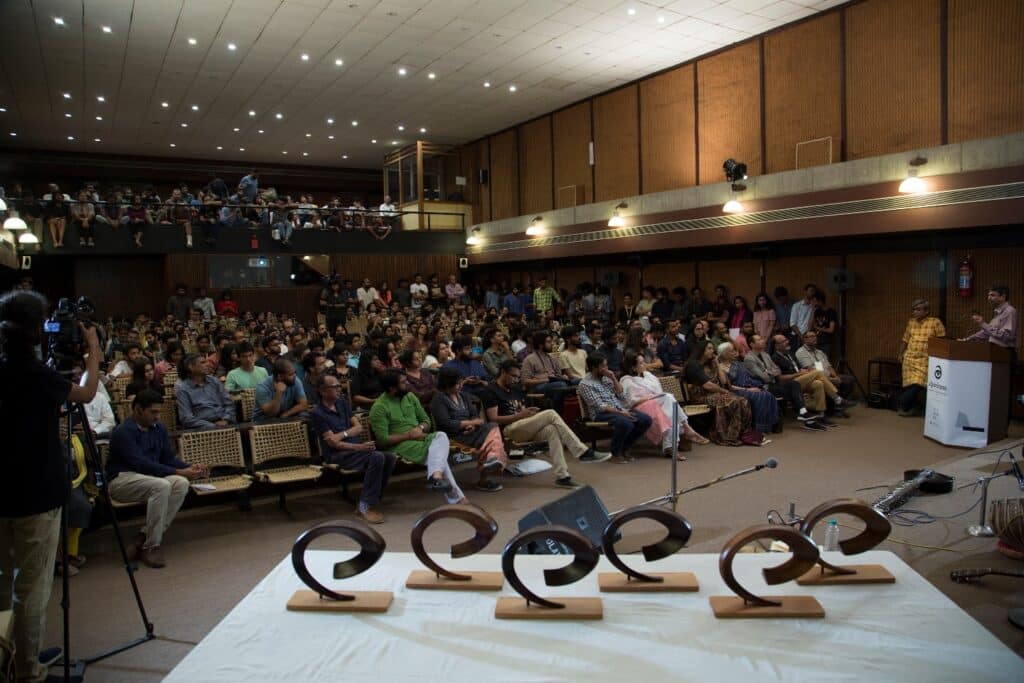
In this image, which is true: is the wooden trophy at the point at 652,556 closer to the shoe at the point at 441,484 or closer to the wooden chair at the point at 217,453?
the shoe at the point at 441,484

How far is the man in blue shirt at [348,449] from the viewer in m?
5.32

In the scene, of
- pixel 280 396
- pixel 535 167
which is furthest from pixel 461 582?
pixel 535 167

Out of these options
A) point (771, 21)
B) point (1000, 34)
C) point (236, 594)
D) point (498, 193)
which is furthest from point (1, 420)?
point (498, 193)

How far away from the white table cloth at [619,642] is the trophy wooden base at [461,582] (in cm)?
3

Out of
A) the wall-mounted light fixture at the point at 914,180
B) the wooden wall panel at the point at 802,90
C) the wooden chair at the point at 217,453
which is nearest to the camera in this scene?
the wooden chair at the point at 217,453

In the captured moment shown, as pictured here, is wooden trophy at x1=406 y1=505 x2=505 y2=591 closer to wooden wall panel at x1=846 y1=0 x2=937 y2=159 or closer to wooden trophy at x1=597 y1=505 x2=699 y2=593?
wooden trophy at x1=597 y1=505 x2=699 y2=593

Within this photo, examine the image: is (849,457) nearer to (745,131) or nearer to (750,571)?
(750,571)

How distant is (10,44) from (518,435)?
11398mm


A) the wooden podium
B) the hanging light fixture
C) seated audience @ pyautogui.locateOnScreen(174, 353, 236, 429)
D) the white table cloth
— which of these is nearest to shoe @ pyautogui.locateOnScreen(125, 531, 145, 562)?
seated audience @ pyautogui.locateOnScreen(174, 353, 236, 429)

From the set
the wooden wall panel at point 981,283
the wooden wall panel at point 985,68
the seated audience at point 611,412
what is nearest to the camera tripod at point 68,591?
the seated audience at point 611,412

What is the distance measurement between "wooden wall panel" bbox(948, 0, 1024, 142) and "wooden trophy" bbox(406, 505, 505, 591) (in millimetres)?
9674

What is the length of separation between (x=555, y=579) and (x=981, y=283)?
9.53 m

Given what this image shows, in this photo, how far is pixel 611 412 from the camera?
23.0 feet

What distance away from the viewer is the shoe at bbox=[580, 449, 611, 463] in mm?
7039
